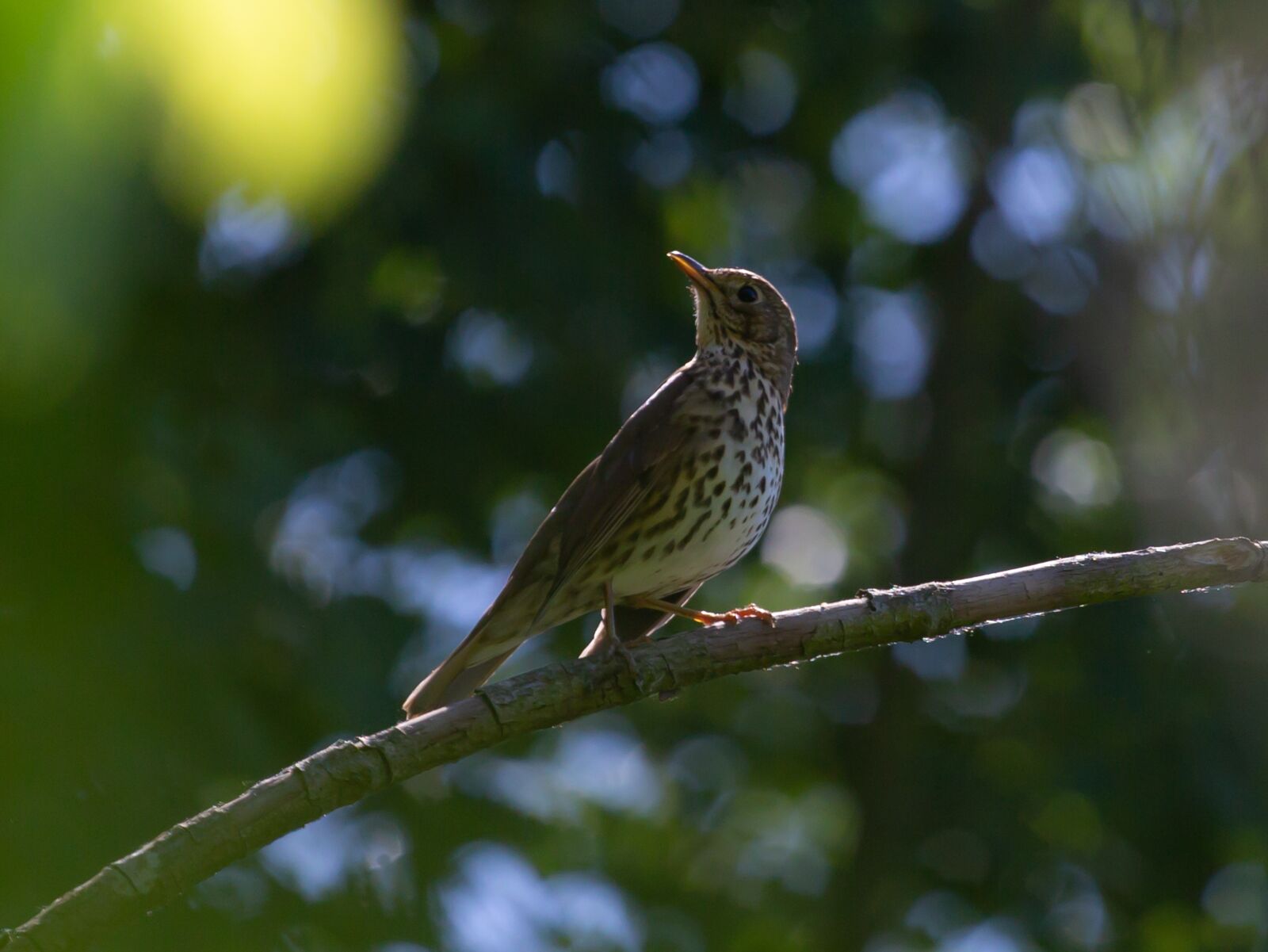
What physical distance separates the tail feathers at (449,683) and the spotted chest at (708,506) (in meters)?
0.48

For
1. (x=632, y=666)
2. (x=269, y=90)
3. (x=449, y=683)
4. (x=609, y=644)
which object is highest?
(x=269, y=90)

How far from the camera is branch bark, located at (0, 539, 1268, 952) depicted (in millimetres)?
2531

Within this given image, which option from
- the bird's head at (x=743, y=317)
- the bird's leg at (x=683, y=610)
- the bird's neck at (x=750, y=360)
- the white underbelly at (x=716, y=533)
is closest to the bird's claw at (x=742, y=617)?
the bird's leg at (x=683, y=610)

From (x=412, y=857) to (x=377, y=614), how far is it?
101 centimetres

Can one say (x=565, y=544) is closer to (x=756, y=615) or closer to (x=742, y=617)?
A: (x=742, y=617)

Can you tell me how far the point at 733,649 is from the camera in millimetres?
3043

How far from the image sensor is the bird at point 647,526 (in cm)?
423

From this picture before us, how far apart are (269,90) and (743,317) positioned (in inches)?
82.3

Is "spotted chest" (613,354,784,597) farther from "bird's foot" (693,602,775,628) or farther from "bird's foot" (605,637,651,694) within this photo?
"bird's foot" (605,637,651,694)

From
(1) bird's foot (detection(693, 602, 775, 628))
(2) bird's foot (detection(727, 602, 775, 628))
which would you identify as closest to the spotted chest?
(1) bird's foot (detection(693, 602, 775, 628))

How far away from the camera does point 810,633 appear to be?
298cm

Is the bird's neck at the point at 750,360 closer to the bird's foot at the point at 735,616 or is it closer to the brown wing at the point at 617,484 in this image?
the brown wing at the point at 617,484

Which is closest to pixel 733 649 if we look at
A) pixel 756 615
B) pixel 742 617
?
pixel 756 615

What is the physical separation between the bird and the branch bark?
39.8 inches
